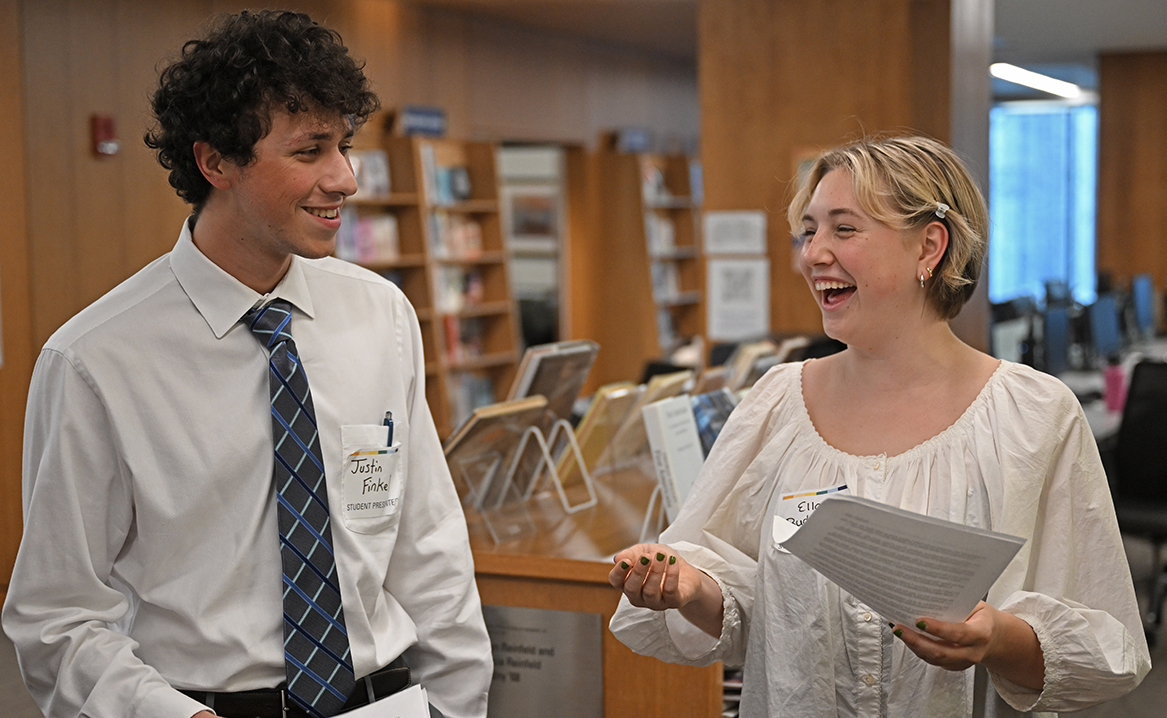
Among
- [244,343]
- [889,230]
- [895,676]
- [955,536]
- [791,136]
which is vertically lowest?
[895,676]

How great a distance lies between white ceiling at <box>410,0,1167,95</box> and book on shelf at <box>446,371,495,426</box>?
2833 millimetres

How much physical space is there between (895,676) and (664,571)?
1.32ft

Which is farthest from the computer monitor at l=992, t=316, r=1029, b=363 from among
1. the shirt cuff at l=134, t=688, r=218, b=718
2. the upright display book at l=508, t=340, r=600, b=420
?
the shirt cuff at l=134, t=688, r=218, b=718

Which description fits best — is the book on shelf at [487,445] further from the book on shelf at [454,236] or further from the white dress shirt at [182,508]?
the book on shelf at [454,236]

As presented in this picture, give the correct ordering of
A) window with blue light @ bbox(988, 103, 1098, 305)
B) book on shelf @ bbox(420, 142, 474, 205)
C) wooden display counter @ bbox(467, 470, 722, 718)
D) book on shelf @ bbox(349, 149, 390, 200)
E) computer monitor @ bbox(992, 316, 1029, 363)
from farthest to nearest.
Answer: window with blue light @ bbox(988, 103, 1098, 305), book on shelf @ bbox(420, 142, 474, 205), book on shelf @ bbox(349, 149, 390, 200), computer monitor @ bbox(992, 316, 1029, 363), wooden display counter @ bbox(467, 470, 722, 718)

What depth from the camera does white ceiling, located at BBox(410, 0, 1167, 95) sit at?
28.8 feet

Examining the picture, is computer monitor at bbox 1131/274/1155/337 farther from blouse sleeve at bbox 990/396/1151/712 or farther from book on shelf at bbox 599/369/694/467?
blouse sleeve at bbox 990/396/1151/712

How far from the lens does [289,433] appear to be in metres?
1.69

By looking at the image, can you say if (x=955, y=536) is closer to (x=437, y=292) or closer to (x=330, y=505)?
(x=330, y=505)

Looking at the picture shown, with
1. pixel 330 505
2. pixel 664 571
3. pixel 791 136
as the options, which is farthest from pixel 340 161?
pixel 791 136

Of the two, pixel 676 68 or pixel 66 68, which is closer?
pixel 66 68

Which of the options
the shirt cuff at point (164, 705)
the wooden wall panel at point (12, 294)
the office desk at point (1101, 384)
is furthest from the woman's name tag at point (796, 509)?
the wooden wall panel at point (12, 294)

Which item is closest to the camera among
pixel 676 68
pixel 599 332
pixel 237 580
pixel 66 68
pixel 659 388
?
pixel 237 580

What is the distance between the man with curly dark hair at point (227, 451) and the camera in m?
1.58
